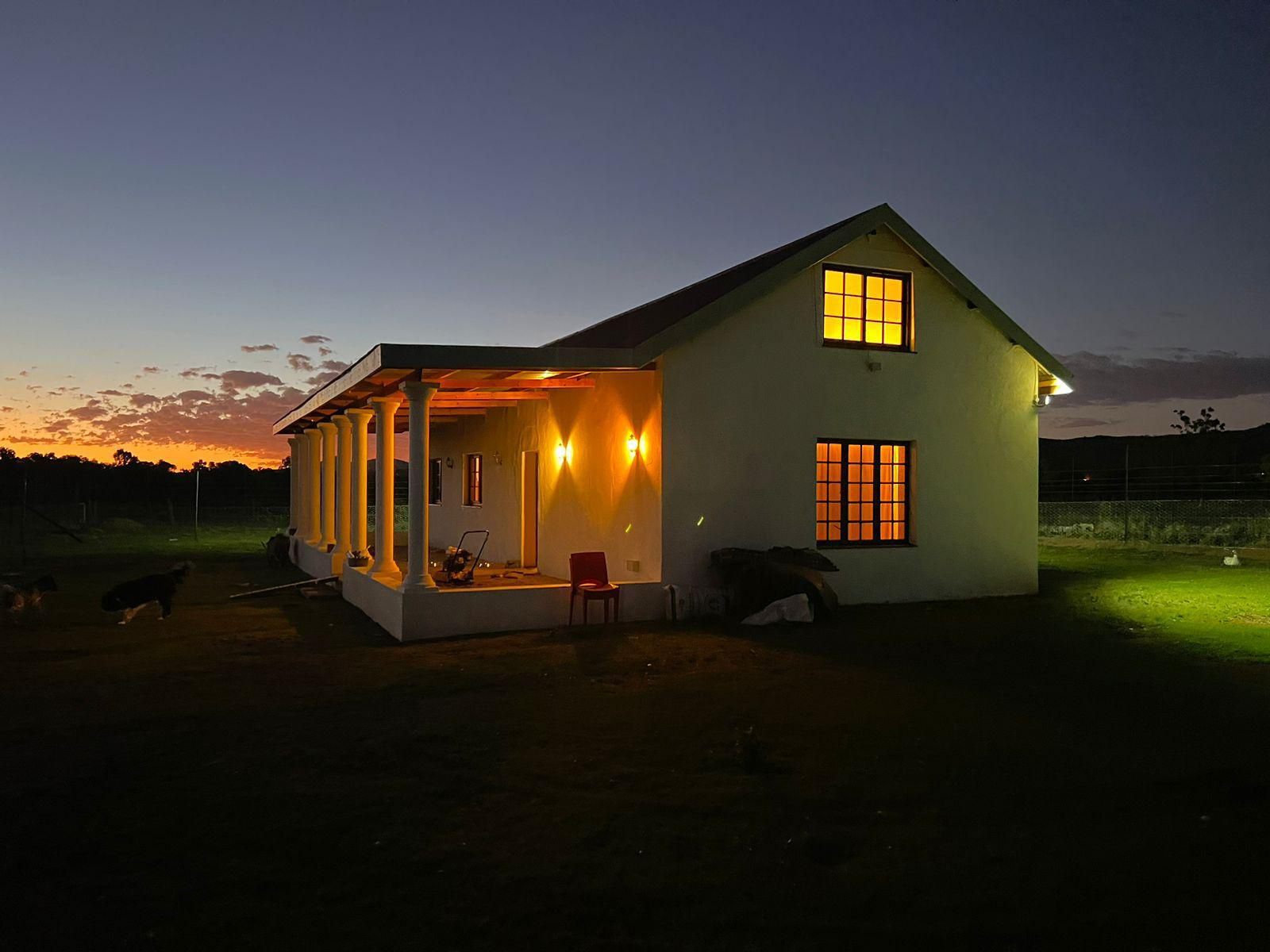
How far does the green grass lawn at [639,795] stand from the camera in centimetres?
380

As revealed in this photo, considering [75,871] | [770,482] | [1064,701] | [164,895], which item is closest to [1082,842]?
[1064,701]

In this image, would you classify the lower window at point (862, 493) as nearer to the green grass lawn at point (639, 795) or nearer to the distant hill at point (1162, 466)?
the green grass lawn at point (639, 795)

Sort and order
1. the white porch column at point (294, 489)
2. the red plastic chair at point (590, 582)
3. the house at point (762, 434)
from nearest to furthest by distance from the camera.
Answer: the red plastic chair at point (590, 582) → the house at point (762, 434) → the white porch column at point (294, 489)

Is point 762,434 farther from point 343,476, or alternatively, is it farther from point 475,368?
point 343,476

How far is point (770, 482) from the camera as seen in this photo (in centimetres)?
1247

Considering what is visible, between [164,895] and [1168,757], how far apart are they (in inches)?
222

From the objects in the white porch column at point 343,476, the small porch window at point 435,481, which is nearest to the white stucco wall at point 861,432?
the white porch column at point 343,476

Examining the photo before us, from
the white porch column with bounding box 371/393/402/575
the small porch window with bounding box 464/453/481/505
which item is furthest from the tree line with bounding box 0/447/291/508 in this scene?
the white porch column with bounding box 371/393/402/575

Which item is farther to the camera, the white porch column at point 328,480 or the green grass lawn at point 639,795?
the white porch column at point 328,480

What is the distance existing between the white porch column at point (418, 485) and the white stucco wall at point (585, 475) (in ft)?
8.88

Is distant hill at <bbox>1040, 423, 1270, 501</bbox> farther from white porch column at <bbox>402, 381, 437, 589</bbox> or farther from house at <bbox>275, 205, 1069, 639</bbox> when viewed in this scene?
white porch column at <bbox>402, 381, 437, 589</bbox>

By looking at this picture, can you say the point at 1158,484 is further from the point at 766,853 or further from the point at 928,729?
the point at 766,853

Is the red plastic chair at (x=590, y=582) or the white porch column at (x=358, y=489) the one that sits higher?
the white porch column at (x=358, y=489)

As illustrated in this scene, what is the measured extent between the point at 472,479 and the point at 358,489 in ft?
17.6
